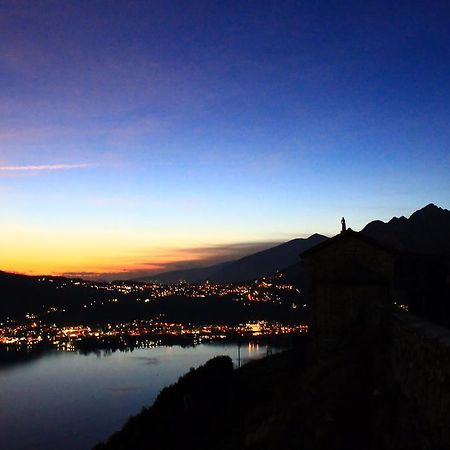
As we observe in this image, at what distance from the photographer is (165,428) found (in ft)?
118

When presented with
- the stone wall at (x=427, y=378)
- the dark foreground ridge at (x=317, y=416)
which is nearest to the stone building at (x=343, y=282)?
the dark foreground ridge at (x=317, y=416)

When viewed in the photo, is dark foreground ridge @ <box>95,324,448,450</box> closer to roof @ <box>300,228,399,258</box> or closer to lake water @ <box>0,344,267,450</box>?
roof @ <box>300,228,399,258</box>

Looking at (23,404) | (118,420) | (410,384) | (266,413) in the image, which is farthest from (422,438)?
(23,404)

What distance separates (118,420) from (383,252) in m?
78.1

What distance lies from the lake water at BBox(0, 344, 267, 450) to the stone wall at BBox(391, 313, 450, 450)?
7753 centimetres

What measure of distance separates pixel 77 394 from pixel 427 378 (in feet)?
406

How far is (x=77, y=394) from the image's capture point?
124m

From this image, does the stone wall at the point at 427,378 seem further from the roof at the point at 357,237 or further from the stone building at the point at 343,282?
the roof at the point at 357,237

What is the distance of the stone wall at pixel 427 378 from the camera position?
37.5ft

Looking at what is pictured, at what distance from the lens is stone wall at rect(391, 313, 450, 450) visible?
11.4 metres

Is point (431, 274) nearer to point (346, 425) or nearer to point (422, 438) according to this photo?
point (346, 425)

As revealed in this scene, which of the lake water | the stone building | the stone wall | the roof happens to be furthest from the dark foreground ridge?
the lake water

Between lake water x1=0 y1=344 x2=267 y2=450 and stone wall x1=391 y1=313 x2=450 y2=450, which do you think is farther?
lake water x1=0 y1=344 x2=267 y2=450

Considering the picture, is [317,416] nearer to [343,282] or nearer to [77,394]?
[343,282]
